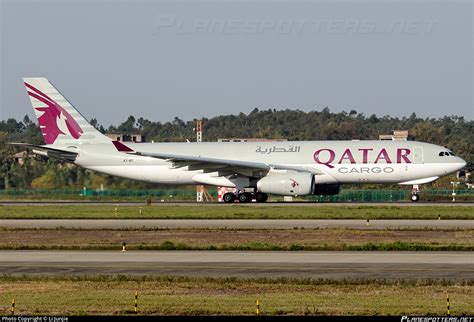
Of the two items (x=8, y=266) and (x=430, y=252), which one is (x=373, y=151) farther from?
(x=8, y=266)

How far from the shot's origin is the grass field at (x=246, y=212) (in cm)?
5316

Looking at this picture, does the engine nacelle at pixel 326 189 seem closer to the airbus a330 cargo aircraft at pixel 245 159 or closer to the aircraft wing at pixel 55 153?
the airbus a330 cargo aircraft at pixel 245 159

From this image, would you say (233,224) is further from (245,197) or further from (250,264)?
(245,197)

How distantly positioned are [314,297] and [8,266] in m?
11.8

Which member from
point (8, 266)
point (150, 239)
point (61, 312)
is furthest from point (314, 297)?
point (150, 239)

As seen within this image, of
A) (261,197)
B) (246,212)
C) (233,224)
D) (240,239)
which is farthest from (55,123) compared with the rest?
(240,239)

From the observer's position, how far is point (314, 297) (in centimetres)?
2359

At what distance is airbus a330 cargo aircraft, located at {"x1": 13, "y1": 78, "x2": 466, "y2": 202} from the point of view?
6556cm

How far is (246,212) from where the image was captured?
56.3 meters

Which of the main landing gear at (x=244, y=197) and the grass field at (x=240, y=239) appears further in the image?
the main landing gear at (x=244, y=197)

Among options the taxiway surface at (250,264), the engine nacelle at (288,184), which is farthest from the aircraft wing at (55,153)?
the taxiway surface at (250,264)

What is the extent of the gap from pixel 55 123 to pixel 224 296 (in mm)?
50364

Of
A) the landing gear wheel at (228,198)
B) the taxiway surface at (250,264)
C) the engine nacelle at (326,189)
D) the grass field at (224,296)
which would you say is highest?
the engine nacelle at (326,189)

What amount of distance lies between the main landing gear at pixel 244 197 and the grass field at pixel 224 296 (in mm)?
40962
